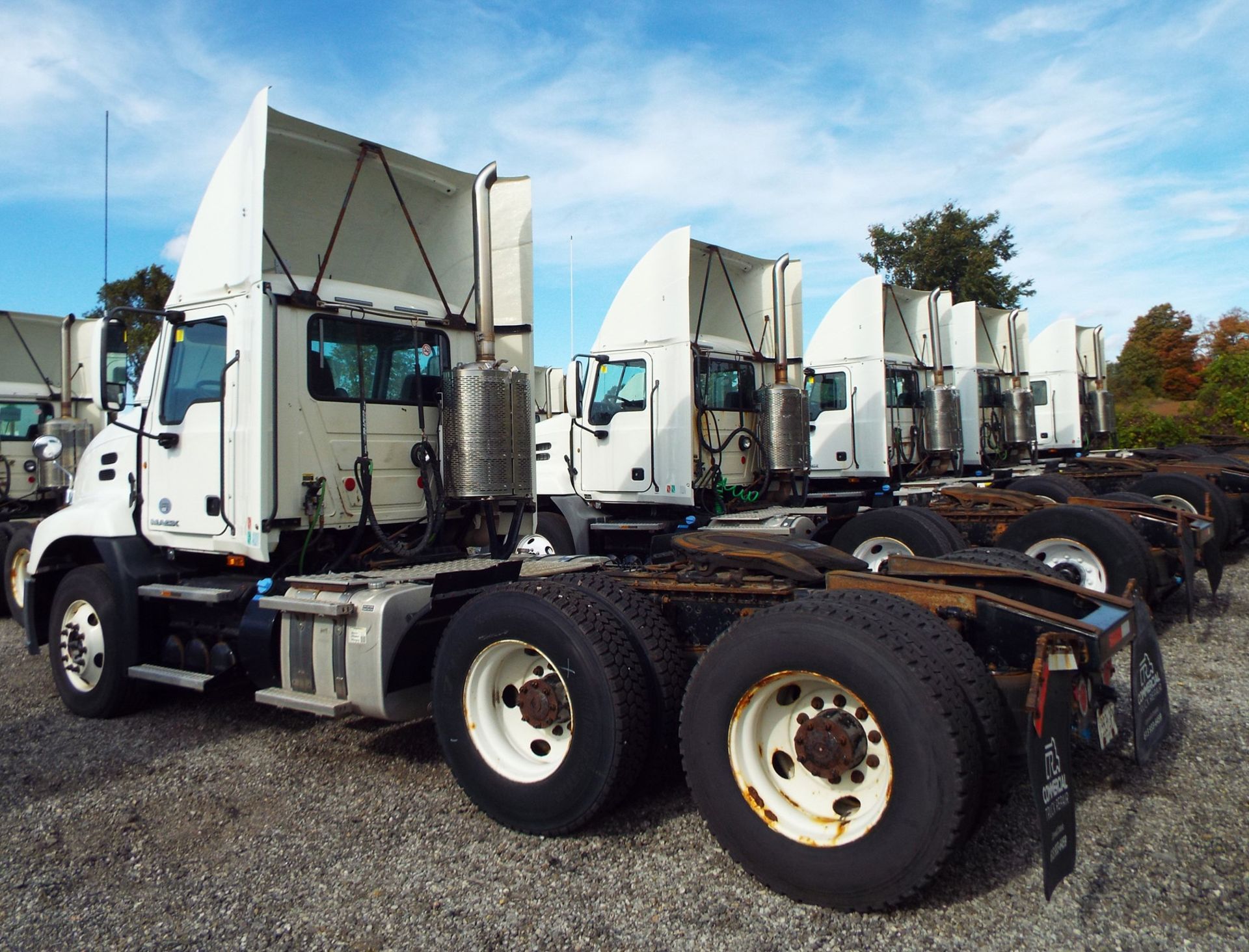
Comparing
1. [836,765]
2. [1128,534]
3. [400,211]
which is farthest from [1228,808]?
[400,211]

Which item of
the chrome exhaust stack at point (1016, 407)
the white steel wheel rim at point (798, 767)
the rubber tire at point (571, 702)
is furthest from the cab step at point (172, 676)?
the chrome exhaust stack at point (1016, 407)

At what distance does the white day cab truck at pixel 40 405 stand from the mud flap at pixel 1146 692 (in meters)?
10.9


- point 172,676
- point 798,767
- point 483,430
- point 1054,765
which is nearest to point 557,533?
point 483,430

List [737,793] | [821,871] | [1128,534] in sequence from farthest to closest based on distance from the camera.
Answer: [1128,534] → [737,793] → [821,871]

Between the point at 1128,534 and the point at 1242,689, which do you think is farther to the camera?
the point at 1128,534

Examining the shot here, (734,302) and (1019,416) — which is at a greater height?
(734,302)

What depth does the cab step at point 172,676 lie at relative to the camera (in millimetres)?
5488

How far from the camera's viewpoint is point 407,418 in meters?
6.12

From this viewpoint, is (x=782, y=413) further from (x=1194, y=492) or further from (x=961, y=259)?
(x=961, y=259)

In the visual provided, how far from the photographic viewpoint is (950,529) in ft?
25.9

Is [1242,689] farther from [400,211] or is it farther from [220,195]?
[220,195]

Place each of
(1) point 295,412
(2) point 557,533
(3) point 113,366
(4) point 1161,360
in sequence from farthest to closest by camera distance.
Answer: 1. (4) point 1161,360
2. (2) point 557,533
3. (3) point 113,366
4. (1) point 295,412

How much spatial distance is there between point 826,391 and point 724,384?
123 inches

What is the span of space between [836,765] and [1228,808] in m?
2.13
